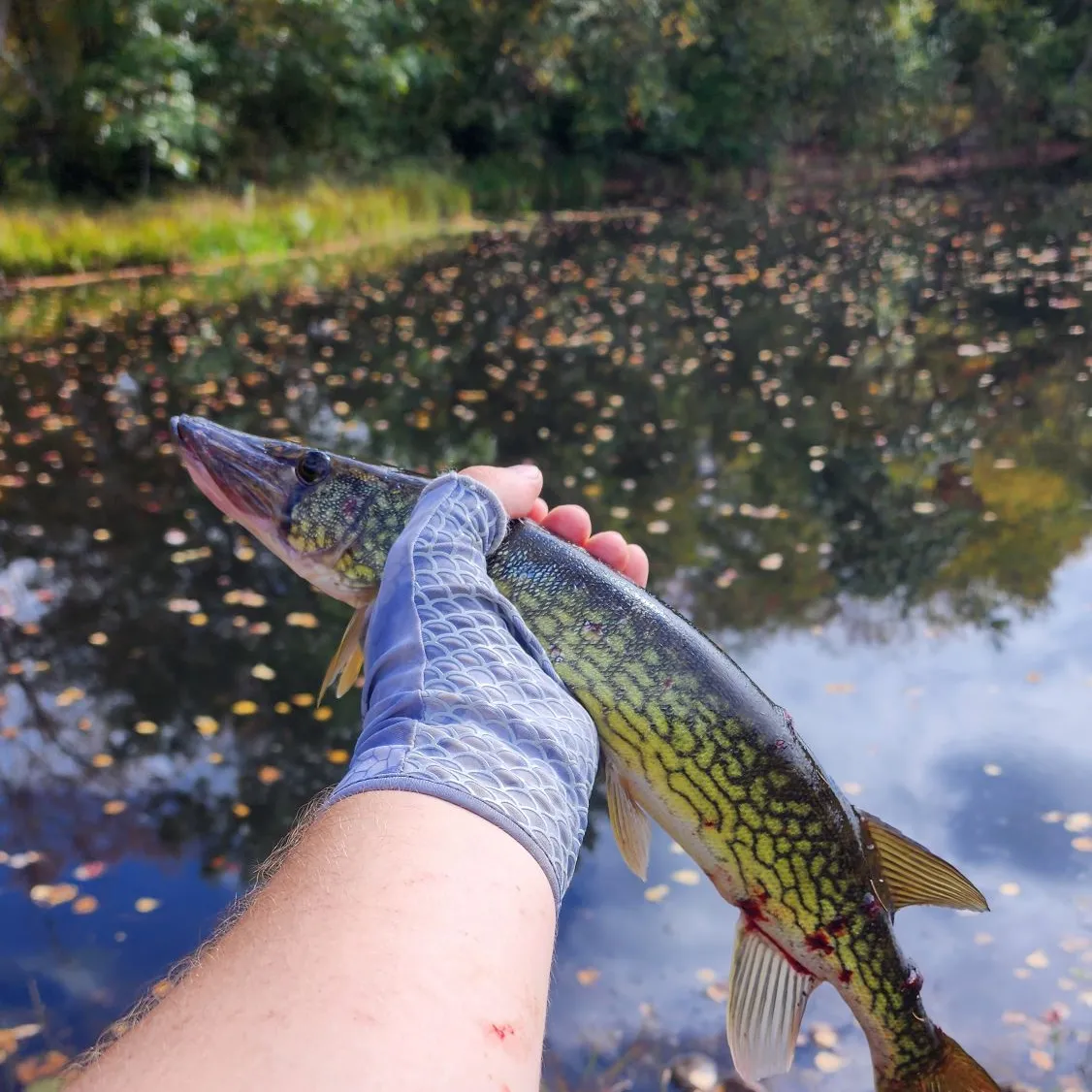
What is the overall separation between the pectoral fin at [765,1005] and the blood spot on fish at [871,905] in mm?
193

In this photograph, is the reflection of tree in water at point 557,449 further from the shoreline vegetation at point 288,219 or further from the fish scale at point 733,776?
the shoreline vegetation at point 288,219

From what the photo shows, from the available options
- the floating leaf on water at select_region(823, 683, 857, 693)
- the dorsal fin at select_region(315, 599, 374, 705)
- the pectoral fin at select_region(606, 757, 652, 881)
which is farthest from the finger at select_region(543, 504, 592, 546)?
the floating leaf on water at select_region(823, 683, 857, 693)

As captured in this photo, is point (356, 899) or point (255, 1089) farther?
point (356, 899)

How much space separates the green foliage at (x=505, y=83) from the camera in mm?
18906

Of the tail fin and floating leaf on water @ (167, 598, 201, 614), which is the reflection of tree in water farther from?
the tail fin

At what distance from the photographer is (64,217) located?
53.3ft

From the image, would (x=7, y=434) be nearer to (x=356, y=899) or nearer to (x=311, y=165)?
(x=356, y=899)

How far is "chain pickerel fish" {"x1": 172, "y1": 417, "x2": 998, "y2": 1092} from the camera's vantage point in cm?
190

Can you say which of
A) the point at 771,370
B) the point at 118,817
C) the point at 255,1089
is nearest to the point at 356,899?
the point at 255,1089

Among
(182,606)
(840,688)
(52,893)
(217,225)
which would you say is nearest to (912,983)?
(840,688)

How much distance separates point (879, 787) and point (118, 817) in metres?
3.16

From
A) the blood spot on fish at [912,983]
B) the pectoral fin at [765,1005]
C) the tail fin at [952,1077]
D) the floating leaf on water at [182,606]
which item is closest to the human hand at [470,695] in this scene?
the pectoral fin at [765,1005]

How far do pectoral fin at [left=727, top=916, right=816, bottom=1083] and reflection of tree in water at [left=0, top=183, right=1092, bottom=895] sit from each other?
7.97 ft

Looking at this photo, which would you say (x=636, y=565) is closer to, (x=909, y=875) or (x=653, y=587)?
(x=909, y=875)
